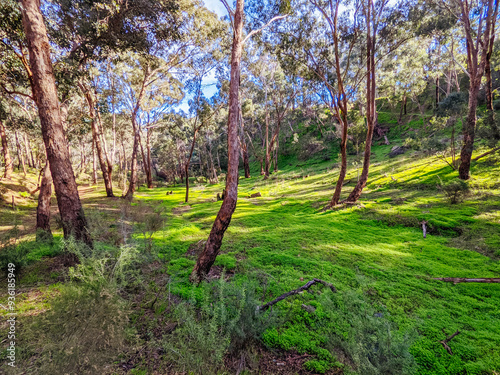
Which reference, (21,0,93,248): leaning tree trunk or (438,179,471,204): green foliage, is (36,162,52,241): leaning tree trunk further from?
(438,179,471,204): green foliage

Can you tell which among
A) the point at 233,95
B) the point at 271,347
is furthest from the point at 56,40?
the point at 271,347

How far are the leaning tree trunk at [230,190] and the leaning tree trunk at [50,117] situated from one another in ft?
8.07

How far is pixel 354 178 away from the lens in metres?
14.8

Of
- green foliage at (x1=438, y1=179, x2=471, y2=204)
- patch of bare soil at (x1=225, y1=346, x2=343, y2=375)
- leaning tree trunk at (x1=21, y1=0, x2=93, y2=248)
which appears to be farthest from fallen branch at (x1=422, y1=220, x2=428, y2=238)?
leaning tree trunk at (x1=21, y1=0, x2=93, y2=248)

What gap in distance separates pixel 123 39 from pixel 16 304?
7.79m

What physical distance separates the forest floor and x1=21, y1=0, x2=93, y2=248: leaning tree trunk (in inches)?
28.0

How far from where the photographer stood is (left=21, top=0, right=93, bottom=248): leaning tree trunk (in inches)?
162

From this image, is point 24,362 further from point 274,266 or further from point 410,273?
point 410,273

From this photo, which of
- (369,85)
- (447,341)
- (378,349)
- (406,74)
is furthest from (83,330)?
(406,74)

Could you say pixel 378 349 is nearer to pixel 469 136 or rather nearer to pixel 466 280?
pixel 466 280

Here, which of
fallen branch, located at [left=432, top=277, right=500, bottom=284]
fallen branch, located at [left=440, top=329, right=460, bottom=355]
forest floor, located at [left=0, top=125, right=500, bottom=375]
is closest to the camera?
forest floor, located at [left=0, top=125, right=500, bottom=375]

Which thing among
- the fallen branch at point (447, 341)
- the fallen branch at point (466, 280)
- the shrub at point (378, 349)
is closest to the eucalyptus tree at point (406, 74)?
the fallen branch at point (466, 280)

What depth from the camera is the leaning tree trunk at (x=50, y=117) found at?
4.11 m

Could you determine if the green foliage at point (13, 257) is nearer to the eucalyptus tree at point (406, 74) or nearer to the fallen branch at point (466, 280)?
the fallen branch at point (466, 280)
